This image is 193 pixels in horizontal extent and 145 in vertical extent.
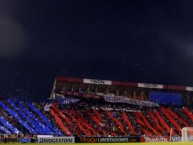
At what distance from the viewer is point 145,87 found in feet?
328

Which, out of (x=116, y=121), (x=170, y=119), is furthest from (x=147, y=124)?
(x=170, y=119)

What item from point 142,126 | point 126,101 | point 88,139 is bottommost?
point 88,139

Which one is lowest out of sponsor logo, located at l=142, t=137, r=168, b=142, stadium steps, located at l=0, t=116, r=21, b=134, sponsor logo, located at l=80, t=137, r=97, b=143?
sponsor logo, located at l=142, t=137, r=168, b=142

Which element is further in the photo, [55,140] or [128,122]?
[128,122]

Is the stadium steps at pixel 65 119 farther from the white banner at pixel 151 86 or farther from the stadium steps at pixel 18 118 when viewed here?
the white banner at pixel 151 86

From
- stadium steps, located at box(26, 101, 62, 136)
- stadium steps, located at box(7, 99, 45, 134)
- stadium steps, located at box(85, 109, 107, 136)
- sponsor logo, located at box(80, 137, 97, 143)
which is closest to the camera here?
sponsor logo, located at box(80, 137, 97, 143)

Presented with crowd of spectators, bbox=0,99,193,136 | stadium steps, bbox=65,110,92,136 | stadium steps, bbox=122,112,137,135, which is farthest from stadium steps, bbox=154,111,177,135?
stadium steps, bbox=65,110,92,136

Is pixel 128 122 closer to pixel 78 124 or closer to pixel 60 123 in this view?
pixel 78 124

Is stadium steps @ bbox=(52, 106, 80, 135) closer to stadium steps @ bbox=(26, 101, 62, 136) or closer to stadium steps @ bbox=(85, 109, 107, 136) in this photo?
stadium steps @ bbox=(26, 101, 62, 136)

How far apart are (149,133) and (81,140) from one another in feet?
87.3

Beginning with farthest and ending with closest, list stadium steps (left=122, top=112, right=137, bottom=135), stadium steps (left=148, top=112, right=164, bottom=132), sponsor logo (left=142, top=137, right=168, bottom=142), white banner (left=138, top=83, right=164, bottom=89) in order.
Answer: white banner (left=138, top=83, right=164, bottom=89) < stadium steps (left=148, top=112, right=164, bottom=132) < stadium steps (left=122, top=112, right=137, bottom=135) < sponsor logo (left=142, top=137, right=168, bottom=142)

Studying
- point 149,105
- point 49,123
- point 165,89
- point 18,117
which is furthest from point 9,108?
point 165,89

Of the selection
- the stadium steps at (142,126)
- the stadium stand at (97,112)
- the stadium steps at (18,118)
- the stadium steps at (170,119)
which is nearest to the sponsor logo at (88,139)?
the stadium stand at (97,112)

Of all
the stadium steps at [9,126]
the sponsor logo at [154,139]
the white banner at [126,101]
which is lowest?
the sponsor logo at [154,139]
